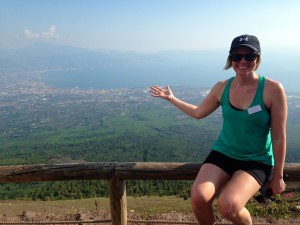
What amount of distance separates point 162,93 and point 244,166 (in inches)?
58.8

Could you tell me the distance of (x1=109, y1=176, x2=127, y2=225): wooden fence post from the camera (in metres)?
3.50

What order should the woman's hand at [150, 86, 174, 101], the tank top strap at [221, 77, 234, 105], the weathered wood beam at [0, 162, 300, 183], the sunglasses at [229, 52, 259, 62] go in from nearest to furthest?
1. the sunglasses at [229, 52, 259, 62]
2. the tank top strap at [221, 77, 234, 105]
3. the weathered wood beam at [0, 162, 300, 183]
4. the woman's hand at [150, 86, 174, 101]

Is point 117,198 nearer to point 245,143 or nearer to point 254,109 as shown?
point 245,143

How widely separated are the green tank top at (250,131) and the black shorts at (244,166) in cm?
4

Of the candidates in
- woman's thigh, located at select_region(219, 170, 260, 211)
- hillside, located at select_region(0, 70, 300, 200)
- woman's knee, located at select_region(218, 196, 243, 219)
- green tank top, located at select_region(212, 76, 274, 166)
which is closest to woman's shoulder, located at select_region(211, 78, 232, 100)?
green tank top, located at select_region(212, 76, 274, 166)

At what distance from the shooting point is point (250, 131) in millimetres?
3039

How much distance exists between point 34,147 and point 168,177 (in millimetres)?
88200

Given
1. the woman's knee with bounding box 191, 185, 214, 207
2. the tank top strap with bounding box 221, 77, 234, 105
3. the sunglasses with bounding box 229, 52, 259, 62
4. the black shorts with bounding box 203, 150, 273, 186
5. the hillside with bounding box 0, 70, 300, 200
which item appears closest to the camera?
the woman's knee with bounding box 191, 185, 214, 207

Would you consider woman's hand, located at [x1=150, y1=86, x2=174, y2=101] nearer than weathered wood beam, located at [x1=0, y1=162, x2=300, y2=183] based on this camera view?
No

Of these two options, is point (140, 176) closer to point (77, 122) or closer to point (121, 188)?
point (121, 188)

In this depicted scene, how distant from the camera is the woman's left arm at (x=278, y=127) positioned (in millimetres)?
2959

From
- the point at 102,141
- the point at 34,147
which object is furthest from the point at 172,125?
the point at 34,147

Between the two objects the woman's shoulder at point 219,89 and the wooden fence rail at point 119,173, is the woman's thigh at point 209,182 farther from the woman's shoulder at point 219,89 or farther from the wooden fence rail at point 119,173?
the woman's shoulder at point 219,89

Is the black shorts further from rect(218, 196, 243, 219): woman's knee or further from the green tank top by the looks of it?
rect(218, 196, 243, 219): woman's knee
